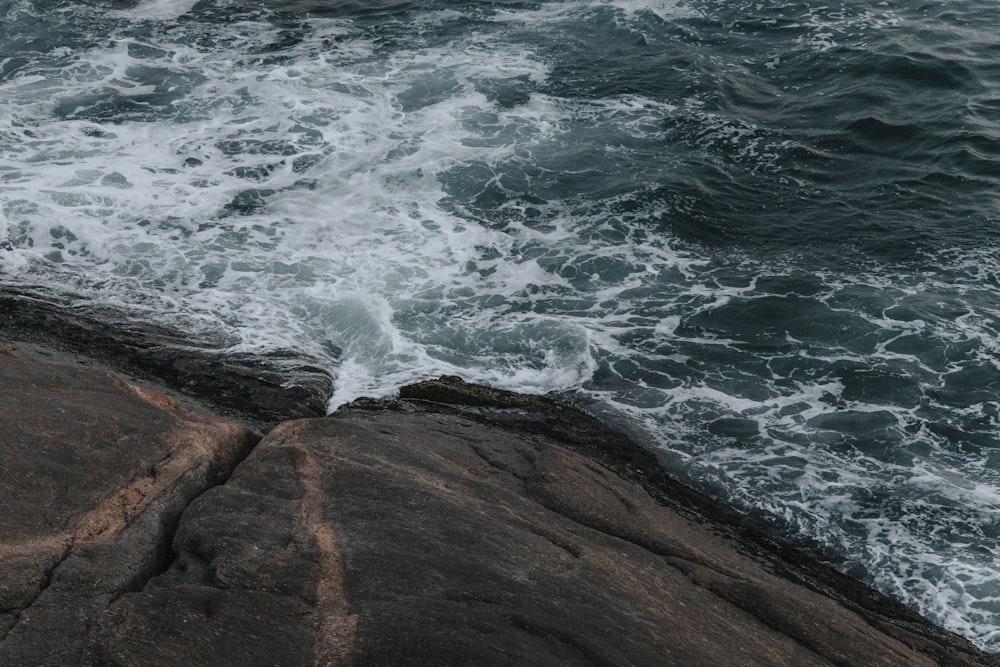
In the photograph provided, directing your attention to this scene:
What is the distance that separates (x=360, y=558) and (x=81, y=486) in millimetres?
2955

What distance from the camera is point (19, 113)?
77.0 feet

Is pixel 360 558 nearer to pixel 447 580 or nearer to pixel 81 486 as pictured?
pixel 447 580

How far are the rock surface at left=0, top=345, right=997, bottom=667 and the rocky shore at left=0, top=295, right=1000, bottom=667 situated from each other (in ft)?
0.08

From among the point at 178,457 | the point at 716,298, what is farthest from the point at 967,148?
the point at 178,457

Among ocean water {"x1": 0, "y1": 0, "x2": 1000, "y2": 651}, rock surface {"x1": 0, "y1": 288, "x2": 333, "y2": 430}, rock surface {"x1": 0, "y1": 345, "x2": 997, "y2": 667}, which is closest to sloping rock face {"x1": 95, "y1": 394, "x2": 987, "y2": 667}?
rock surface {"x1": 0, "y1": 345, "x2": 997, "y2": 667}

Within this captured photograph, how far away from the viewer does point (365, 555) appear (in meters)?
8.70

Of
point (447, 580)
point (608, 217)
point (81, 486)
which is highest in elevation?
point (81, 486)

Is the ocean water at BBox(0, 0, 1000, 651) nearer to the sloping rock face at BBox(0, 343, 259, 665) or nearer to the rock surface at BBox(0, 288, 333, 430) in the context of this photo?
the rock surface at BBox(0, 288, 333, 430)

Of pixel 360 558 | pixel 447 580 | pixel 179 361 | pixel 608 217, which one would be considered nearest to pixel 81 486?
pixel 360 558

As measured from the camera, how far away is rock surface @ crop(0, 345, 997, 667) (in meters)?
7.73

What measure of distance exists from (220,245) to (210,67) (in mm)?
10531

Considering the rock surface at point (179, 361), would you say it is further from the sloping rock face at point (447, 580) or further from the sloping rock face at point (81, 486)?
the sloping rock face at point (447, 580)

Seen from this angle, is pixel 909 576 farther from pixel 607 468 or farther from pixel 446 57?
pixel 446 57

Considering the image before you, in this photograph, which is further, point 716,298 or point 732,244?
point 732,244
